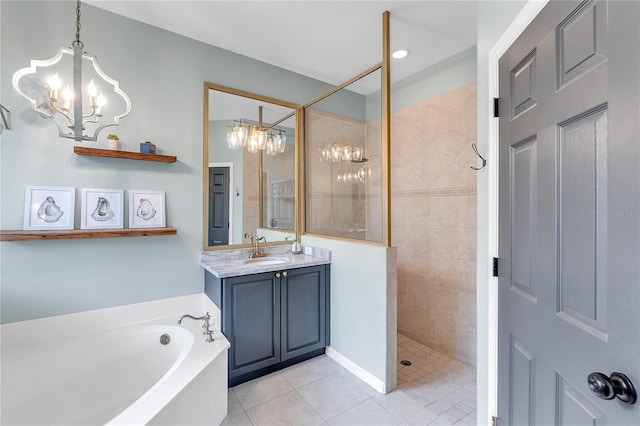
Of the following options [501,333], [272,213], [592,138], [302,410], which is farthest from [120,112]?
[501,333]

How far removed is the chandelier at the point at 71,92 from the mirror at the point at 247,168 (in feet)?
2.28

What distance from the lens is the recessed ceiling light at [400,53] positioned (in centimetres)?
260

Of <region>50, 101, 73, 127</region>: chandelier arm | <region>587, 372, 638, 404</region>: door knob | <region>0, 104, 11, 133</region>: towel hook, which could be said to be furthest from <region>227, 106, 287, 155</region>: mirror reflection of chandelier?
<region>587, 372, 638, 404</region>: door knob

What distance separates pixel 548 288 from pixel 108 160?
2705mm

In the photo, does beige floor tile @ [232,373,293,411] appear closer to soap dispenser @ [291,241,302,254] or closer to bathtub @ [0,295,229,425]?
bathtub @ [0,295,229,425]

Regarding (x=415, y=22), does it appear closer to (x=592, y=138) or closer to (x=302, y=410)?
(x=592, y=138)

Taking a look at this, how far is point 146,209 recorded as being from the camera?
7.23ft

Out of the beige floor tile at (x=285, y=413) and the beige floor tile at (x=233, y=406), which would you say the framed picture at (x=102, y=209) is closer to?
the beige floor tile at (x=233, y=406)

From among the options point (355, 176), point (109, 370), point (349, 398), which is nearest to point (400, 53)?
point (355, 176)

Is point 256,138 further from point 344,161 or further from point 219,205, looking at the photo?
point 344,161

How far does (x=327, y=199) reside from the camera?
2.95 metres

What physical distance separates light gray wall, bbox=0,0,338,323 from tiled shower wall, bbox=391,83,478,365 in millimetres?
1840

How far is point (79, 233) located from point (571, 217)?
264cm

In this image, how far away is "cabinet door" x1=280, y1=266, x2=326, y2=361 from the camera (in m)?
2.38
